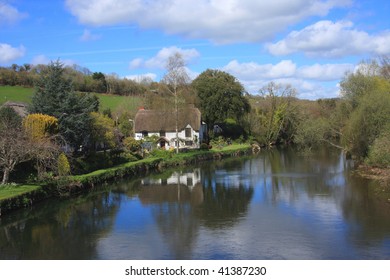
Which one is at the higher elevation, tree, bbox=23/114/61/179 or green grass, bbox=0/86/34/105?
green grass, bbox=0/86/34/105

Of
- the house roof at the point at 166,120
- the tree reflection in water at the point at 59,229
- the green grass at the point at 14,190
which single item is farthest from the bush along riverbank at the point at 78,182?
the house roof at the point at 166,120

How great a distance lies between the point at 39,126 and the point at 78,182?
452 cm

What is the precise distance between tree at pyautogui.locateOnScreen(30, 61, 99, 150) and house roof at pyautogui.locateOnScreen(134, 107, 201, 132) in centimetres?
2152

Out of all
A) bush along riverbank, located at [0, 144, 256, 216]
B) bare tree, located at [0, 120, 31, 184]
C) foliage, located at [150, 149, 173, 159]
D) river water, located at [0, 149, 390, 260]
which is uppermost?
bare tree, located at [0, 120, 31, 184]

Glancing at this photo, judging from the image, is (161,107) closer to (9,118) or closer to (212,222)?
(9,118)

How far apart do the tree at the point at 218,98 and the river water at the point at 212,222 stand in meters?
27.9

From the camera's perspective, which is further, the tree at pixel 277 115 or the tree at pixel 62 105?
the tree at pixel 277 115

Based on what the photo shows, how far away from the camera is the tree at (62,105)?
30.9 m

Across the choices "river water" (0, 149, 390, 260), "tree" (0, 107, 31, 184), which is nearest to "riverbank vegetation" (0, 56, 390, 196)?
"tree" (0, 107, 31, 184)

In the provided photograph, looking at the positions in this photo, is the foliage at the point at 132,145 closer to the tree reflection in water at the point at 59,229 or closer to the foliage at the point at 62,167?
the foliage at the point at 62,167

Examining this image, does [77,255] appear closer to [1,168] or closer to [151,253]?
[151,253]

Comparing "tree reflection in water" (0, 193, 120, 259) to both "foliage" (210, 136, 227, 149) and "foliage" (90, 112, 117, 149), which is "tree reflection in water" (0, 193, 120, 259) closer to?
"foliage" (90, 112, 117, 149)

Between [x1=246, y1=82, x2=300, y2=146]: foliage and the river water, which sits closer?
the river water

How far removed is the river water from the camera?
14672mm
